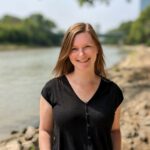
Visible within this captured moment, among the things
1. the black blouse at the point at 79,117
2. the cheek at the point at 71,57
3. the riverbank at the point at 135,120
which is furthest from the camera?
the riverbank at the point at 135,120

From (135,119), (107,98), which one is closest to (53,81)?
(107,98)

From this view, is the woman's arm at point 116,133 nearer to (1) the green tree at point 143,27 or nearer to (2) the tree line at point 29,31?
(2) the tree line at point 29,31

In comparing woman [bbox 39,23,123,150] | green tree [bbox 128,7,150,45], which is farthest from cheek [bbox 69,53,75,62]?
green tree [bbox 128,7,150,45]

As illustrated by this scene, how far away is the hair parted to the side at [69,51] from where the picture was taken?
3021 millimetres

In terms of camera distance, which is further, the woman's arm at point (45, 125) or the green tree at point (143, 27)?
the green tree at point (143, 27)

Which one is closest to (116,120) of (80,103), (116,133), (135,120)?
(116,133)

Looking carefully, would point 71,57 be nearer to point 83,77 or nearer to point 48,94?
point 83,77

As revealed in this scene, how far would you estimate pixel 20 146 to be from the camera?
718 centimetres

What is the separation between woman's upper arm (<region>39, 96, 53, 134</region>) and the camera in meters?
3.03

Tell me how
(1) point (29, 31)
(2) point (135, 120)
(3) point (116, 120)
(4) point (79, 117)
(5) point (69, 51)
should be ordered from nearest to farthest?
(4) point (79, 117), (5) point (69, 51), (3) point (116, 120), (2) point (135, 120), (1) point (29, 31)

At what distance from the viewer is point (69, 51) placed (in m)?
3.05

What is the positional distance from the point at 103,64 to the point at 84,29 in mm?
349

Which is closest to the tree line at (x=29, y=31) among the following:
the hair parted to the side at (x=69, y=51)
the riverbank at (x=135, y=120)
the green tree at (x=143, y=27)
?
the green tree at (x=143, y=27)

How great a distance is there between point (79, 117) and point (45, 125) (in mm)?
274
